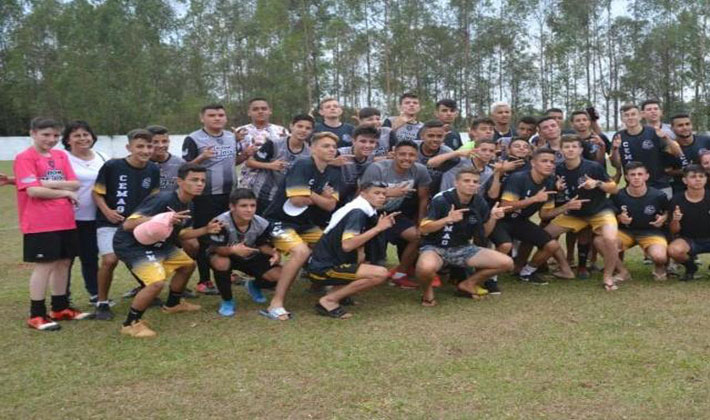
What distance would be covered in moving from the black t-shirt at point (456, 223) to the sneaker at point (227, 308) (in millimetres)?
1986

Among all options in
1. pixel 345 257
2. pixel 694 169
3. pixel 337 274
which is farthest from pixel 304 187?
pixel 694 169

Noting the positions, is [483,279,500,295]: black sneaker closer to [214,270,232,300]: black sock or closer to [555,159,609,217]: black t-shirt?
[555,159,609,217]: black t-shirt

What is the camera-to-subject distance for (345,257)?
19.1 ft

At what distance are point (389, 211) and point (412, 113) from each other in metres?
1.44

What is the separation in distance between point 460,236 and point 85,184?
11.8 feet

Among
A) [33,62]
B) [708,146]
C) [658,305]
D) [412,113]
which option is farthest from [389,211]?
[33,62]

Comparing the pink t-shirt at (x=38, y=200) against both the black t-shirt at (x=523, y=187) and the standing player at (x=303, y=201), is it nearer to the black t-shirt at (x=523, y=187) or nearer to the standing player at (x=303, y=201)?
the standing player at (x=303, y=201)

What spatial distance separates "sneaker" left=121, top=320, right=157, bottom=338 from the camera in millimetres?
5145

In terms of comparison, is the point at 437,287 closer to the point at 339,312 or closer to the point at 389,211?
the point at 389,211

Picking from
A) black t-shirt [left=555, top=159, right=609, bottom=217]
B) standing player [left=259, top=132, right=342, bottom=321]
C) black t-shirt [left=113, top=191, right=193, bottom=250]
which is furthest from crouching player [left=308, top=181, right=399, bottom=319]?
black t-shirt [left=555, top=159, right=609, bottom=217]

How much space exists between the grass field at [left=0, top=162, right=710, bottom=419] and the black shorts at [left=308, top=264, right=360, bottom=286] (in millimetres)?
337

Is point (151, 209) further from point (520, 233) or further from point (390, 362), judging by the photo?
point (520, 233)

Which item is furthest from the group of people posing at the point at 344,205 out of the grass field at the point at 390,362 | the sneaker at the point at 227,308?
the grass field at the point at 390,362

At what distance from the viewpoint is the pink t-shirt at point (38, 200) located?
17.4 feet
